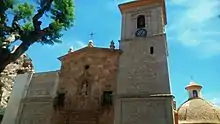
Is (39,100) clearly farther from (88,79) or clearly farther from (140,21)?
(140,21)

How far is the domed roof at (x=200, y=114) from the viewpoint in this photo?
20875mm

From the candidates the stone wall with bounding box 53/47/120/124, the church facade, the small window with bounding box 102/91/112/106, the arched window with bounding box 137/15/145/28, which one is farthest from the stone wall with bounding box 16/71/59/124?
the arched window with bounding box 137/15/145/28

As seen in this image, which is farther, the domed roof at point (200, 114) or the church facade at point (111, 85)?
the domed roof at point (200, 114)

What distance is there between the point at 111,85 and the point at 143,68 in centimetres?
227

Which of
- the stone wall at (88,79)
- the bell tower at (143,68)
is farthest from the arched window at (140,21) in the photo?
the stone wall at (88,79)

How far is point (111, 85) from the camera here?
14.0m

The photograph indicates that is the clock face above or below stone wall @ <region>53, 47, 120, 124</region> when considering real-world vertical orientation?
above

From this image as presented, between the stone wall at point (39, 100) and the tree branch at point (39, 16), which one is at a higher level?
the tree branch at point (39, 16)

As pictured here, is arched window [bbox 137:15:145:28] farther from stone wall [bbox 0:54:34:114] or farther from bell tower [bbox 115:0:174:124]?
stone wall [bbox 0:54:34:114]

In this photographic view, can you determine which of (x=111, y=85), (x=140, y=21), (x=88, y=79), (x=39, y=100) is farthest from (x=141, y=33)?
(x=39, y=100)

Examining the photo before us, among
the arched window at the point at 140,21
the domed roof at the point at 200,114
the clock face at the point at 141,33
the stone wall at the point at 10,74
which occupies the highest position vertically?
the arched window at the point at 140,21

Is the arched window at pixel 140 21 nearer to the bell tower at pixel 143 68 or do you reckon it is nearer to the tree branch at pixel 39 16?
the bell tower at pixel 143 68

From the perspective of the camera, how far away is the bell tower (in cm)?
1224

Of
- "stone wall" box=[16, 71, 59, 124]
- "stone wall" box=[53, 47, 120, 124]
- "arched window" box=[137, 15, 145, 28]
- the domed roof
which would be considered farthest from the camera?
the domed roof
